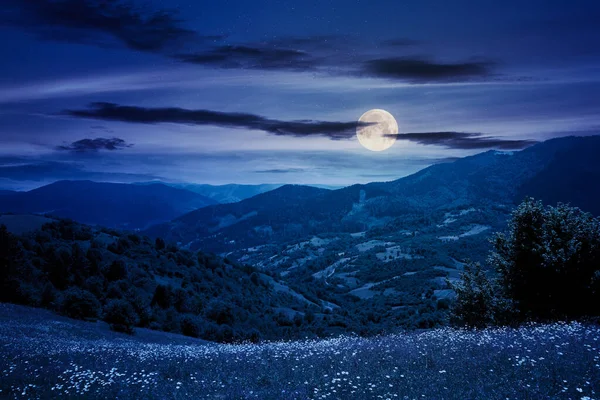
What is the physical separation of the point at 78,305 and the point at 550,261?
3373 cm

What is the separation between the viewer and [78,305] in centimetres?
3272

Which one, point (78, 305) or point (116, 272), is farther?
point (116, 272)

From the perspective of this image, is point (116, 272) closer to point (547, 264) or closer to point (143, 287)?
point (143, 287)

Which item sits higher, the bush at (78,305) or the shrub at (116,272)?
the bush at (78,305)

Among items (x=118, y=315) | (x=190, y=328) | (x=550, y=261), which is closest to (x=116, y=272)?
(x=190, y=328)

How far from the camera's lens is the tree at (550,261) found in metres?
20.0

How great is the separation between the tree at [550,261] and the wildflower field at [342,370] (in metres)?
9.04

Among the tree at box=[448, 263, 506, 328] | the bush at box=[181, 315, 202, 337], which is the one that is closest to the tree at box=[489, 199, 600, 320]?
the tree at box=[448, 263, 506, 328]

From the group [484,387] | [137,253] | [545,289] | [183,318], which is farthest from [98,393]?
[137,253]

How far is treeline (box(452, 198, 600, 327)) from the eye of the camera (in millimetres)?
20000

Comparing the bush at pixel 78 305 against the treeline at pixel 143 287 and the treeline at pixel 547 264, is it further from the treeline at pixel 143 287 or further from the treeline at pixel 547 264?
the treeline at pixel 547 264

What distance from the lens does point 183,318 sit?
4538 centimetres

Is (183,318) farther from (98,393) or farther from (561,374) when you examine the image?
(561,374)

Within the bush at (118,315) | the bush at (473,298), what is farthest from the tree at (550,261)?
the bush at (118,315)
